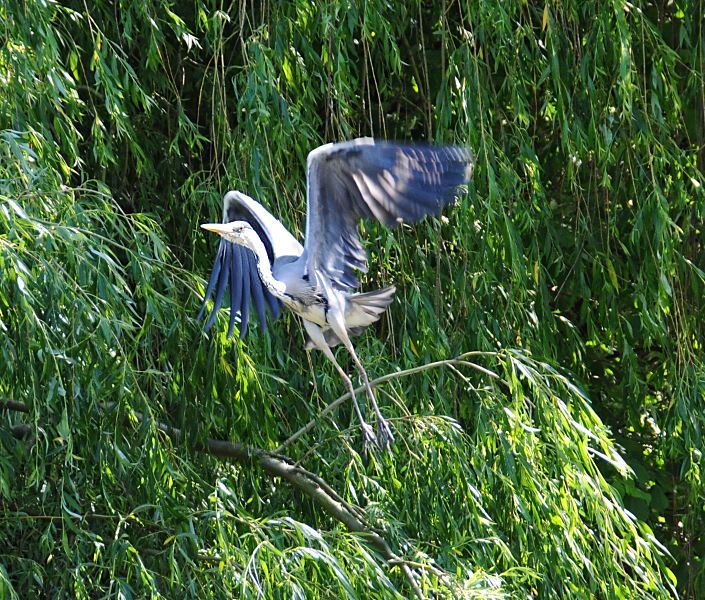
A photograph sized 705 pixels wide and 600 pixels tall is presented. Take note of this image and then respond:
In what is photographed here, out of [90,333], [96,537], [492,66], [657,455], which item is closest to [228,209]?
[90,333]

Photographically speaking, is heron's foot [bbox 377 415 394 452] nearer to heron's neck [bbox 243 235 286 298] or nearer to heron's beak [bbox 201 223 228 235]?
heron's neck [bbox 243 235 286 298]

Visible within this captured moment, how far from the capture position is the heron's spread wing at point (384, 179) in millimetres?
3164

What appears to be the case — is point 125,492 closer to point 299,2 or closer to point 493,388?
point 493,388

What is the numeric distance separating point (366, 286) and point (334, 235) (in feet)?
2.77

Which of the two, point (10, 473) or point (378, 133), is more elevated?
point (378, 133)

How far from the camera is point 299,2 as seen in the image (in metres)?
3.94

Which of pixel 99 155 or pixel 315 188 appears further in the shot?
pixel 99 155

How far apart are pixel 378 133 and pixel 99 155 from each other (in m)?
1.05

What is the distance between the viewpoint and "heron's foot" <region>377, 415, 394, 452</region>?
3428 millimetres

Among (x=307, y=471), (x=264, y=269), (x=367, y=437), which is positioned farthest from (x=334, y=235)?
(x=307, y=471)

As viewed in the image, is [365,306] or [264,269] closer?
[264,269]

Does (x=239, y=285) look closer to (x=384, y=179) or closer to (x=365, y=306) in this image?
(x=365, y=306)

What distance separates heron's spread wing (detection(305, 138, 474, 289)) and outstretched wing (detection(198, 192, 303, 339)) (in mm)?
265

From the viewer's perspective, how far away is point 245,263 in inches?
147
